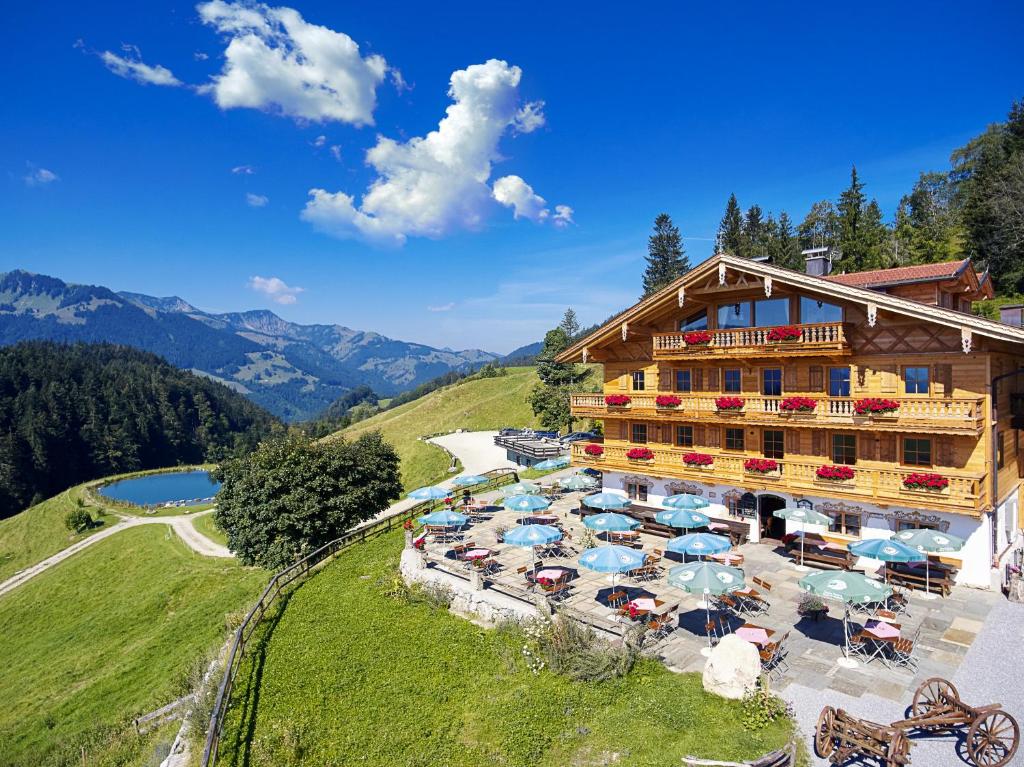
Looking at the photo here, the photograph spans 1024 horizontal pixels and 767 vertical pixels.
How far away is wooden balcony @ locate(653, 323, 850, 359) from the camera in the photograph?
23.2m

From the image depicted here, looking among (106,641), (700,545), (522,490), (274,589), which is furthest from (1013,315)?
(106,641)

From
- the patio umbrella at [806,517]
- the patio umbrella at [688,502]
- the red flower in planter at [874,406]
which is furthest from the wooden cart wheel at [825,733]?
the patio umbrella at [688,502]

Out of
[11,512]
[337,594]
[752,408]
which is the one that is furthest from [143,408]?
[752,408]

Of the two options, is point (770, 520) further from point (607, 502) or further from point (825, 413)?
point (607, 502)

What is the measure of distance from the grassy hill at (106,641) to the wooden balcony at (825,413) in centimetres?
2261

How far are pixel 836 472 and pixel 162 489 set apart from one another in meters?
109

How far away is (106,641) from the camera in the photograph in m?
35.5

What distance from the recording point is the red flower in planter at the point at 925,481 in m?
20.6

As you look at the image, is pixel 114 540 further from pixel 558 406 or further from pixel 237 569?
pixel 558 406

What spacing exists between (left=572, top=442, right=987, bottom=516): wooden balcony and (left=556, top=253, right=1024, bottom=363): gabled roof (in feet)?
17.7

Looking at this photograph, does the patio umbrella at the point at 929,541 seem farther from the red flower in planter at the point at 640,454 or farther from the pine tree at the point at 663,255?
the pine tree at the point at 663,255

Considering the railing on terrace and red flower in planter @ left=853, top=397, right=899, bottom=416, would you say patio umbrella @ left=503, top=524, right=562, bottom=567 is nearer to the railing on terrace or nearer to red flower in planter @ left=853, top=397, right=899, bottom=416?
the railing on terrace

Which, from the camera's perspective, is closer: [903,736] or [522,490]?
[903,736]

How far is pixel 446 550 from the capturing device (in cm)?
2669
